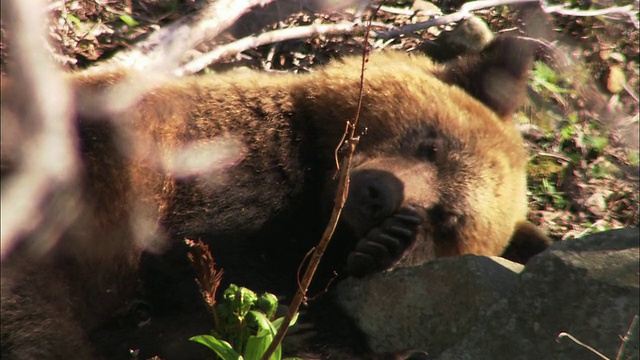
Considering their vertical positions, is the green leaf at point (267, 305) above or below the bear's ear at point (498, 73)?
below

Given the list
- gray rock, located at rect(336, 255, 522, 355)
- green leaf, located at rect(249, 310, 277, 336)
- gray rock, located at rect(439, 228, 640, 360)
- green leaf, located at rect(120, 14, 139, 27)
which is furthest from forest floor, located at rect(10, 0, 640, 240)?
green leaf, located at rect(249, 310, 277, 336)

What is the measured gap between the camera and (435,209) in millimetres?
4355

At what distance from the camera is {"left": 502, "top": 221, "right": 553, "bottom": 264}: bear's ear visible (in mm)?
4566

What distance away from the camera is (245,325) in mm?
3109

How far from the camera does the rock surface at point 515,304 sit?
297 cm

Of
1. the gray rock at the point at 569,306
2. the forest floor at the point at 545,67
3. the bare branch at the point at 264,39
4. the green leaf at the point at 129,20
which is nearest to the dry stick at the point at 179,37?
the bare branch at the point at 264,39

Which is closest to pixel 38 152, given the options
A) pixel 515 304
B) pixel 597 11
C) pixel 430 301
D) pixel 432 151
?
pixel 430 301

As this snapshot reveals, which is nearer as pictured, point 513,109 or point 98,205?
point 98,205

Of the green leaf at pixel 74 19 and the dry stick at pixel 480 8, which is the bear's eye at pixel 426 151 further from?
the green leaf at pixel 74 19

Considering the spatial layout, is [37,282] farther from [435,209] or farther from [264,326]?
[435,209]

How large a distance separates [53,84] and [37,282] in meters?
0.83

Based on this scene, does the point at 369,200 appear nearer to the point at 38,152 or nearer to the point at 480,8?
the point at 38,152

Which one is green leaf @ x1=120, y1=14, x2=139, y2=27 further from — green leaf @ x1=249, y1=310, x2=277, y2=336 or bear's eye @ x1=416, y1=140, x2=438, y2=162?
green leaf @ x1=249, y1=310, x2=277, y2=336

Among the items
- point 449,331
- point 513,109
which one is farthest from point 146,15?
point 449,331
